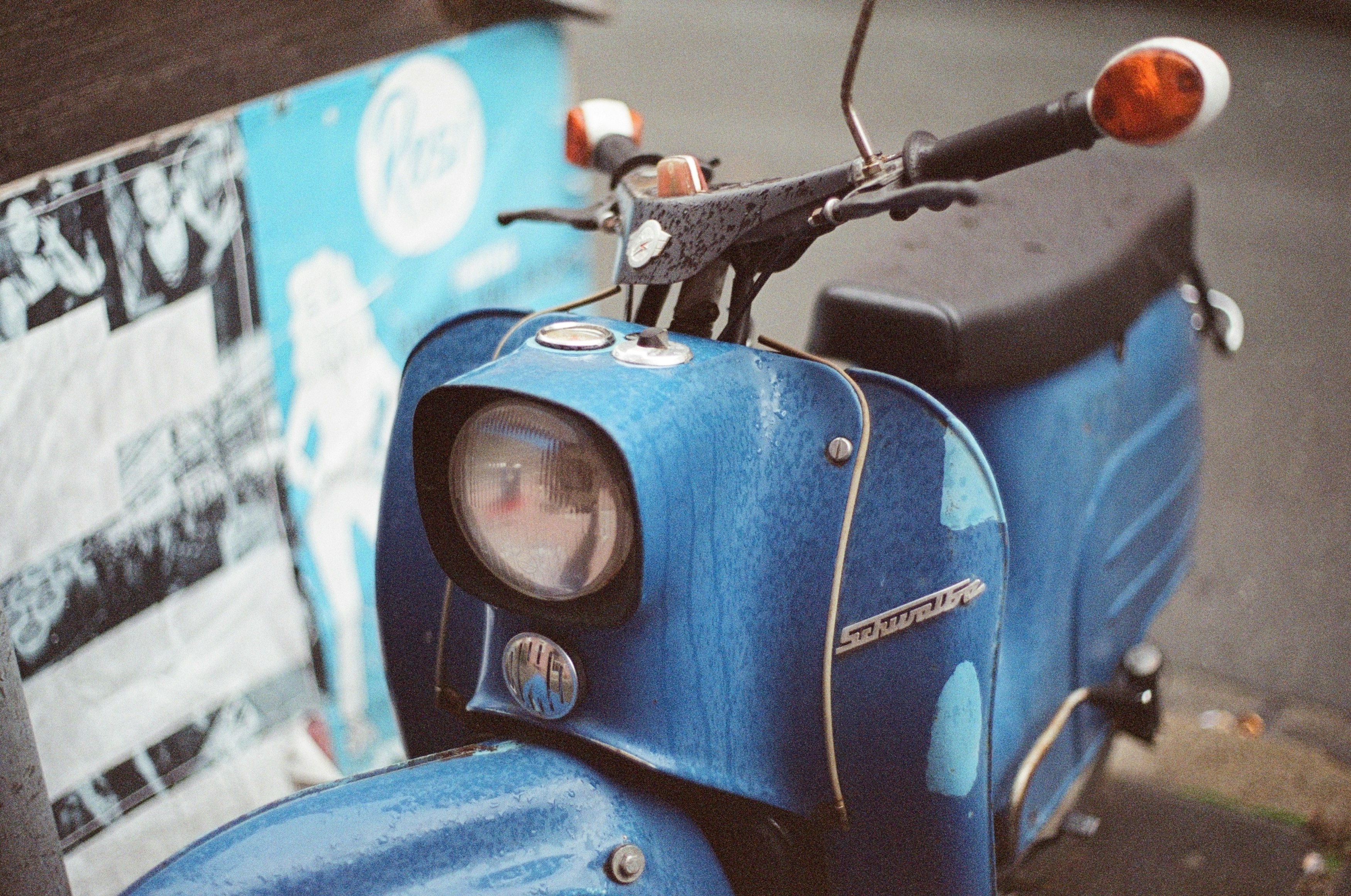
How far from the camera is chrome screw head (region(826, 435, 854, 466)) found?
1.33 metres

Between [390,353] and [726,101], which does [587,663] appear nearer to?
[390,353]

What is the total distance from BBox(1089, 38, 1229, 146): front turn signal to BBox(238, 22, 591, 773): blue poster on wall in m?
1.50

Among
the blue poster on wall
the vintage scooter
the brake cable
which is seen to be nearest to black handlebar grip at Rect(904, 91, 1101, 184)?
the vintage scooter

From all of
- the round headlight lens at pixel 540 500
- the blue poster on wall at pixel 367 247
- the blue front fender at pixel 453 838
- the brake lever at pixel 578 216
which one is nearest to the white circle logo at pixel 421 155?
the blue poster on wall at pixel 367 247

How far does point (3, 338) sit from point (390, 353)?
32.9 inches

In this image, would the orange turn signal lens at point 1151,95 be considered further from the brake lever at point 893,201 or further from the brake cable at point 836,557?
the brake cable at point 836,557

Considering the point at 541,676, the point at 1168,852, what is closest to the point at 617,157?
the point at 541,676

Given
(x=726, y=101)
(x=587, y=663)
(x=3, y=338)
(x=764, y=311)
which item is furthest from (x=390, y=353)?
(x=726, y=101)

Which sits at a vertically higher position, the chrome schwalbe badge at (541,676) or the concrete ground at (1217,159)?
the chrome schwalbe badge at (541,676)

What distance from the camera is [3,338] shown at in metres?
1.82

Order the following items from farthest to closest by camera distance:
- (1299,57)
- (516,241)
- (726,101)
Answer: (1299,57) → (726,101) → (516,241)

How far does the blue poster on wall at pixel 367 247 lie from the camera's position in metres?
2.28

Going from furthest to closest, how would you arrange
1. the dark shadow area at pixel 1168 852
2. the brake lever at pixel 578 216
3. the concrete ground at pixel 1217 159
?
the concrete ground at pixel 1217 159 → the dark shadow area at pixel 1168 852 → the brake lever at pixel 578 216

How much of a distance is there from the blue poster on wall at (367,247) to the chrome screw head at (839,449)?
1.22m
